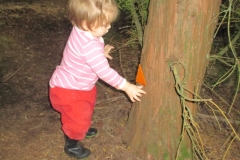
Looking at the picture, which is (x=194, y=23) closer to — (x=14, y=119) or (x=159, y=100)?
(x=159, y=100)

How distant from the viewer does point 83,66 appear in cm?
217

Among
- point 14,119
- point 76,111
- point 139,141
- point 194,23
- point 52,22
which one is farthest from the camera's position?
point 52,22

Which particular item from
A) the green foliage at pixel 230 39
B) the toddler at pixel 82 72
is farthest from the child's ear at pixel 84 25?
the green foliage at pixel 230 39

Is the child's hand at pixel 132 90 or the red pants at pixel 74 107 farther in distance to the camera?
the red pants at pixel 74 107

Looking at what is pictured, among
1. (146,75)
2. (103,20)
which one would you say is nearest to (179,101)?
(146,75)

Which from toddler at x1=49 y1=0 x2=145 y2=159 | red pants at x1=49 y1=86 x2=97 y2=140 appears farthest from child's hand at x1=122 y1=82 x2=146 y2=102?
red pants at x1=49 y1=86 x2=97 y2=140

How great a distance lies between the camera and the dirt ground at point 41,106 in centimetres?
267

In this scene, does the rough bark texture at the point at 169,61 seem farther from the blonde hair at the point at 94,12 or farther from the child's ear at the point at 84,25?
the child's ear at the point at 84,25

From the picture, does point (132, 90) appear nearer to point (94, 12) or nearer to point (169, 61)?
point (169, 61)

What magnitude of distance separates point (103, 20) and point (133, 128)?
1.03 meters

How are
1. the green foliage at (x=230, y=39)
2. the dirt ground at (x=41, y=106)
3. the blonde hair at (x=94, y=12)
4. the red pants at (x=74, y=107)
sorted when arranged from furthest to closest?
the dirt ground at (x=41, y=106) → the red pants at (x=74, y=107) → the blonde hair at (x=94, y=12) → the green foliage at (x=230, y=39)

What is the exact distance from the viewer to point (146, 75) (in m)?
2.13

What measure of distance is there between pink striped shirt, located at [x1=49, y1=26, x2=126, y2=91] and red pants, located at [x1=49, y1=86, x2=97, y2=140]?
0.05m

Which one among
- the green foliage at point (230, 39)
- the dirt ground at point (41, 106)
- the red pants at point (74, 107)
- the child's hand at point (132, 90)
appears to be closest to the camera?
the green foliage at point (230, 39)
